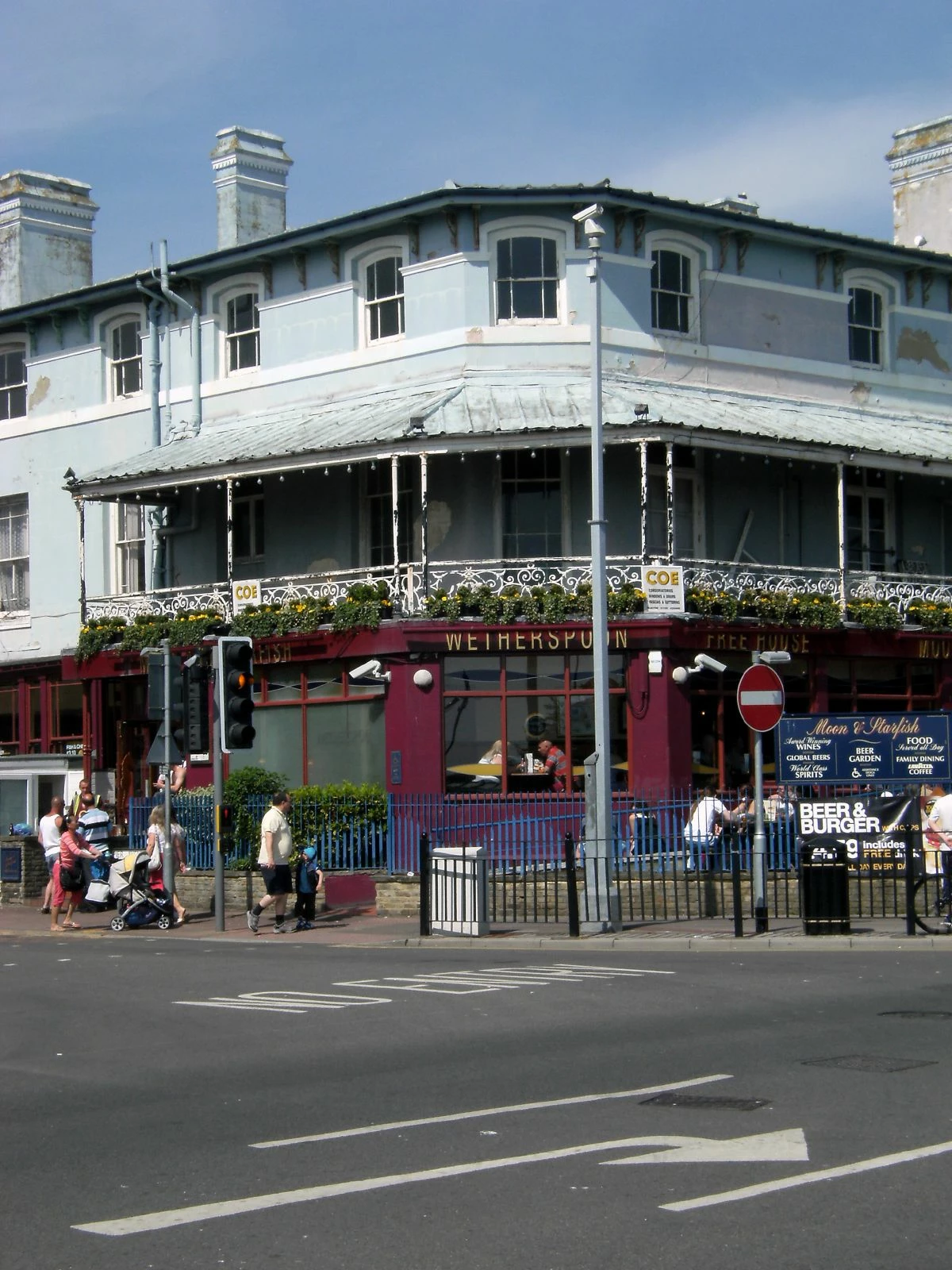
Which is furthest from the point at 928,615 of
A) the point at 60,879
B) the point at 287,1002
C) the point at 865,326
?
the point at 287,1002

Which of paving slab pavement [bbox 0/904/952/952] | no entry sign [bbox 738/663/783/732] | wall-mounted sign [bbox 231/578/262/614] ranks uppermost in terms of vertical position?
wall-mounted sign [bbox 231/578/262/614]

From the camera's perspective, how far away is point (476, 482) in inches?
1162

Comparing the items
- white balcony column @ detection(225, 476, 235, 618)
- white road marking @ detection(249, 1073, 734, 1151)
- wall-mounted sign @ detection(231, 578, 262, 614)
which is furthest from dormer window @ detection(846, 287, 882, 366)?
white road marking @ detection(249, 1073, 734, 1151)

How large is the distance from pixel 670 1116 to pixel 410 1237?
2737 mm

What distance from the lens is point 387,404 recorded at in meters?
30.0

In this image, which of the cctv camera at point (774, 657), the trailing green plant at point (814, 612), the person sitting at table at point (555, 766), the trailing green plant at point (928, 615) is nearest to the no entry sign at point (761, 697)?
the cctv camera at point (774, 657)

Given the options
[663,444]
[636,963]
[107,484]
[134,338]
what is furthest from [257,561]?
[636,963]

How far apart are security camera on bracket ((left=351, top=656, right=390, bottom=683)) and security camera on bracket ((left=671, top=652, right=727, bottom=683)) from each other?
4497mm

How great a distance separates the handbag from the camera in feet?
81.2

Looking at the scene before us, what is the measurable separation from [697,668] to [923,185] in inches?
564

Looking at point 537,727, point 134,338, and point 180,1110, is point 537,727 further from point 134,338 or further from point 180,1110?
point 180,1110

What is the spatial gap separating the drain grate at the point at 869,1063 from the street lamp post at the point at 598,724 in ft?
31.6

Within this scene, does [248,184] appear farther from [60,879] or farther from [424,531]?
[60,879]

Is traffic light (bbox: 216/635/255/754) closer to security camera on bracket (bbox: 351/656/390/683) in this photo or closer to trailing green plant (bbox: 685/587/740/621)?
security camera on bracket (bbox: 351/656/390/683)
